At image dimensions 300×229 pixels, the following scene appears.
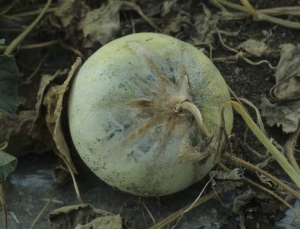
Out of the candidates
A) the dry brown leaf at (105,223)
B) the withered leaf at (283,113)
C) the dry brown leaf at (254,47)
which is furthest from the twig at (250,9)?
the dry brown leaf at (105,223)

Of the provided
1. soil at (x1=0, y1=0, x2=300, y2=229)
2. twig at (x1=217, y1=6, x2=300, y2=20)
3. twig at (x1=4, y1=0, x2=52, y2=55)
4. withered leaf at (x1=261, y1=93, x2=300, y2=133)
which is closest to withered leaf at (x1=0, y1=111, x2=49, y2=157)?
soil at (x1=0, y1=0, x2=300, y2=229)

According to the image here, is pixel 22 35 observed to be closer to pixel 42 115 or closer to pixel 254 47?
pixel 42 115

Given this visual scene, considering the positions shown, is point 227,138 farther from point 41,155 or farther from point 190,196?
point 41,155

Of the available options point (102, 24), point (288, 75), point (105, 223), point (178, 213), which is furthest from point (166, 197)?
point (102, 24)

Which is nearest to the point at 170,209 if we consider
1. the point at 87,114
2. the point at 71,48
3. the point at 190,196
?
the point at 190,196

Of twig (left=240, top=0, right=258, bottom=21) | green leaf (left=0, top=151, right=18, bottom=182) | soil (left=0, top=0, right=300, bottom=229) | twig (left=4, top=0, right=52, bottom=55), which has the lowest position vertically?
soil (left=0, top=0, right=300, bottom=229)

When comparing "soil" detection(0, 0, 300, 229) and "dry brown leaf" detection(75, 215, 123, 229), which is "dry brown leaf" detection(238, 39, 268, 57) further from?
"dry brown leaf" detection(75, 215, 123, 229)
